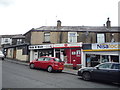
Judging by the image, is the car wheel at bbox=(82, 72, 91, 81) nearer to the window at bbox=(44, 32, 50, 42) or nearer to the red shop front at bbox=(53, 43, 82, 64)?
the red shop front at bbox=(53, 43, 82, 64)

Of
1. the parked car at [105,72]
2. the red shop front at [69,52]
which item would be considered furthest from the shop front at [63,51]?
the parked car at [105,72]

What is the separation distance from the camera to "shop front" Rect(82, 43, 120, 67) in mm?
14547

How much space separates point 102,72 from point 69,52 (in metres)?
9.24

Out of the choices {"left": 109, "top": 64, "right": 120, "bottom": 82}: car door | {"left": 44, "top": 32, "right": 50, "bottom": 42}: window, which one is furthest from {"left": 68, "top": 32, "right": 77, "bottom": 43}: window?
{"left": 109, "top": 64, "right": 120, "bottom": 82}: car door

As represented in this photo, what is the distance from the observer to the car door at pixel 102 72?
8758 mm

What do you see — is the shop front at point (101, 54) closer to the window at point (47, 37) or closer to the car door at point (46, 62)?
the car door at point (46, 62)

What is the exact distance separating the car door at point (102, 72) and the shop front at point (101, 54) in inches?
242

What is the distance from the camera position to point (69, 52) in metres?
18.0

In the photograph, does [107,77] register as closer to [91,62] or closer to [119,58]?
[119,58]

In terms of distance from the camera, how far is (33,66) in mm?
14750

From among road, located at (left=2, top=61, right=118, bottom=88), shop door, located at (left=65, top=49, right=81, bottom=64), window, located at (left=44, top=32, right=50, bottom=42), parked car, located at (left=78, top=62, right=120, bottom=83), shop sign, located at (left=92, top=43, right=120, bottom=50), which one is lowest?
road, located at (left=2, top=61, right=118, bottom=88)

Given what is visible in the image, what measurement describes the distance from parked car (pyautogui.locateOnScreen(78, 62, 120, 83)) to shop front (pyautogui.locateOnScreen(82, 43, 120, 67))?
6128mm

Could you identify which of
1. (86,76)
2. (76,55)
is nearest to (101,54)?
(76,55)

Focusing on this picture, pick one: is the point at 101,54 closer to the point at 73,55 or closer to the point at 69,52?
the point at 73,55
